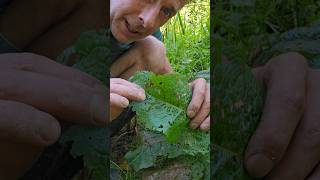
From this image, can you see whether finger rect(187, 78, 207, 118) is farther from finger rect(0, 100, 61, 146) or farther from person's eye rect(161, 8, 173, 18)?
finger rect(0, 100, 61, 146)

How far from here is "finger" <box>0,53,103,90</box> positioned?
3.57ft

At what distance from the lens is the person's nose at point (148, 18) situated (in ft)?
4.02

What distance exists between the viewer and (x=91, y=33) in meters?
1.18

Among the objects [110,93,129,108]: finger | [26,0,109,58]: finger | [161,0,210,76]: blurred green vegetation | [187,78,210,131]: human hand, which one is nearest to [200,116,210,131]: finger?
[187,78,210,131]: human hand

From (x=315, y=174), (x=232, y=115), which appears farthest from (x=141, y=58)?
(x=315, y=174)

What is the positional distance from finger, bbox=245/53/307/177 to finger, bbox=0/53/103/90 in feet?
1.28

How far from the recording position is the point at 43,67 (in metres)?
1.11

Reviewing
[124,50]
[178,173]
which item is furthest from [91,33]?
[178,173]

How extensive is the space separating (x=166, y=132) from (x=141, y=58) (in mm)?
202

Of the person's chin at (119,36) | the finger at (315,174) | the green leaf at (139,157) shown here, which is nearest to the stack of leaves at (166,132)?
the green leaf at (139,157)

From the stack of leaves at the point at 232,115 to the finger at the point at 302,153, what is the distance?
0.09 m

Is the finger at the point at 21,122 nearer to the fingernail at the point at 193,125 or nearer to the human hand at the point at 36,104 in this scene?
the human hand at the point at 36,104

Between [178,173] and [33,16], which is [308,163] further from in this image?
[33,16]

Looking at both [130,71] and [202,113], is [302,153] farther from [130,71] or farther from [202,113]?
[130,71]
